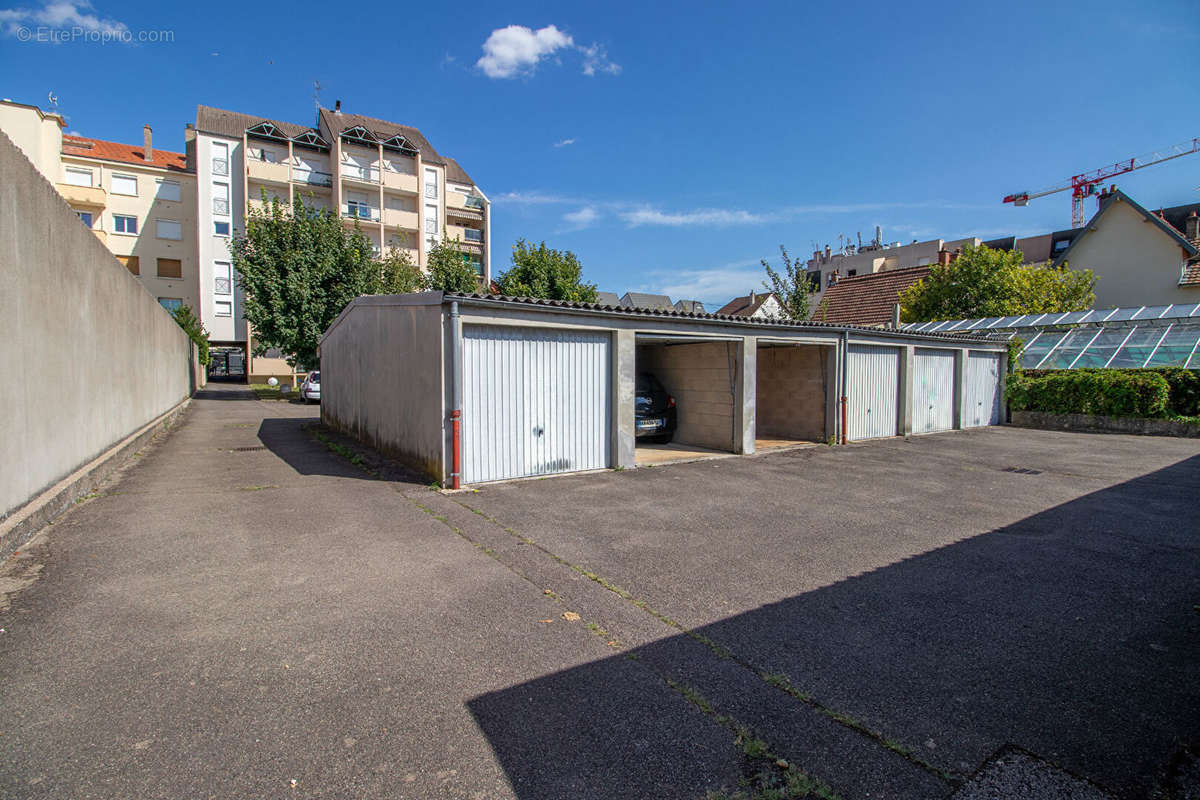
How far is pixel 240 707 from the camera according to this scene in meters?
2.76

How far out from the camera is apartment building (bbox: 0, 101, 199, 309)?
115 ft

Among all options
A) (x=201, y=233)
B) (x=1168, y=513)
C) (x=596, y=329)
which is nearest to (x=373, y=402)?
(x=596, y=329)

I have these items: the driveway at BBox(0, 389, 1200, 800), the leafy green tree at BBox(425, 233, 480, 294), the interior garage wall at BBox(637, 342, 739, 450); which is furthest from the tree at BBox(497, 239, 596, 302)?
the driveway at BBox(0, 389, 1200, 800)

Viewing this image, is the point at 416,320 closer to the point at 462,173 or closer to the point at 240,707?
the point at 240,707

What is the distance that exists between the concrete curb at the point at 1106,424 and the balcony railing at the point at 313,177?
1576 inches

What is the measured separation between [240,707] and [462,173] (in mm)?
51943

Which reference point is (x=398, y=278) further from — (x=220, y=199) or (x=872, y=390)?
(x=872, y=390)

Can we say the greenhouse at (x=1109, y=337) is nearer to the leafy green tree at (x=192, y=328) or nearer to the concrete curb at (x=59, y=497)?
the concrete curb at (x=59, y=497)

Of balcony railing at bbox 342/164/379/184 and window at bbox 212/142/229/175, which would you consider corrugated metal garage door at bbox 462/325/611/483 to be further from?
window at bbox 212/142/229/175

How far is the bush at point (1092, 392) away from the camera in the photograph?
14.4 metres

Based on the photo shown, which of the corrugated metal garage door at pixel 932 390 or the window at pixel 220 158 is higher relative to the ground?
the window at pixel 220 158

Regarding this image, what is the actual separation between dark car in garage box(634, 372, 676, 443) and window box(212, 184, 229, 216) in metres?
36.2

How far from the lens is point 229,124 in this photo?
3831 centimetres

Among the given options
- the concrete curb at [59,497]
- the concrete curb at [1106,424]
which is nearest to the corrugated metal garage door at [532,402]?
the concrete curb at [59,497]
